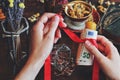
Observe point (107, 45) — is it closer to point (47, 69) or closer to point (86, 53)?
point (86, 53)

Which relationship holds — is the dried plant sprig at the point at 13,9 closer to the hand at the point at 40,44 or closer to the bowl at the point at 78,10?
the hand at the point at 40,44

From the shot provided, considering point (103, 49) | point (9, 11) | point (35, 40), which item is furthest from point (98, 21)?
point (9, 11)

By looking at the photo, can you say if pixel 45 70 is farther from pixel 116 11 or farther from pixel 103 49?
pixel 116 11

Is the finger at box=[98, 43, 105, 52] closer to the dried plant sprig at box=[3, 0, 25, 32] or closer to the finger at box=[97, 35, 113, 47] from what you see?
the finger at box=[97, 35, 113, 47]

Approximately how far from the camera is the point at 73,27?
1083 mm

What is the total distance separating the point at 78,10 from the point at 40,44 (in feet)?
0.75

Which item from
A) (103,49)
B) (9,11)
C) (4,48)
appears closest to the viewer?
(9,11)

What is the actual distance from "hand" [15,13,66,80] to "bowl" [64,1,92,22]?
0.30ft

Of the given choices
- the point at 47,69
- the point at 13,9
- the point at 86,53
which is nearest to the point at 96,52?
the point at 86,53

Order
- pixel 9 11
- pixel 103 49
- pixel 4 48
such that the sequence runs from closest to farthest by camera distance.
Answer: pixel 9 11, pixel 103 49, pixel 4 48

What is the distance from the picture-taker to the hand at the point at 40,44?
894mm

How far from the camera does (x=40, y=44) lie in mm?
934

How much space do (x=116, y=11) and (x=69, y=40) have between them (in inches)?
8.6

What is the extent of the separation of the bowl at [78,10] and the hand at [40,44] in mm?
92
